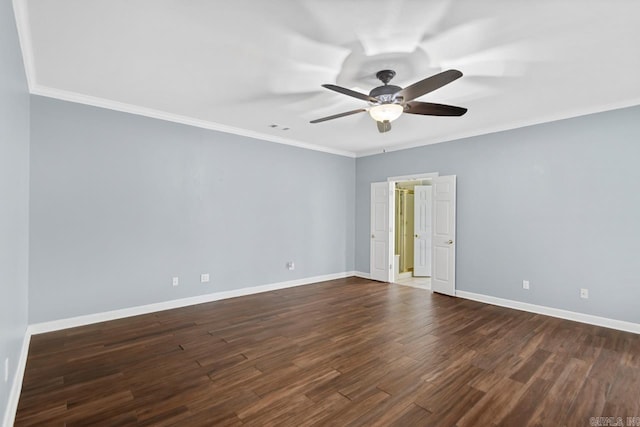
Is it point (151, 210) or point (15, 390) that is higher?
point (151, 210)

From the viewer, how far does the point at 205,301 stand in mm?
4906

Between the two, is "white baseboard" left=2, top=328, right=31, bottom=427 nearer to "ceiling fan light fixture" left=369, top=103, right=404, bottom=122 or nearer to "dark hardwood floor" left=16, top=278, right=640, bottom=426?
"dark hardwood floor" left=16, top=278, right=640, bottom=426

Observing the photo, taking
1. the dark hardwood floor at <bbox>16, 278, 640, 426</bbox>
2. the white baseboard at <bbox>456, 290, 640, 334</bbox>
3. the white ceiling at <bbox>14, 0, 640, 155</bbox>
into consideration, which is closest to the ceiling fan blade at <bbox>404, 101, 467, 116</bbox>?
the white ceiling at <bbox>14, 0, 640, 155</bbox>

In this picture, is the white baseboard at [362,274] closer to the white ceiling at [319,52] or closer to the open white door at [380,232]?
the open white door at [380,232]

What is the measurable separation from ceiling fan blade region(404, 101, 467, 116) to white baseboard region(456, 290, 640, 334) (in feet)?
10.7

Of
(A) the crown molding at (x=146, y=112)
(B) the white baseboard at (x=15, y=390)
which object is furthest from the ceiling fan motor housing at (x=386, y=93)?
(B) the white baseboard at (x=15, y=390)

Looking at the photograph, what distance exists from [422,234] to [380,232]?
4.86ft

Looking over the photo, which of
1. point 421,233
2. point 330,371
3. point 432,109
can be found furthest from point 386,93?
point 421,233

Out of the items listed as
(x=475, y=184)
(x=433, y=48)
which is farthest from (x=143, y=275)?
(x=475, y=184)

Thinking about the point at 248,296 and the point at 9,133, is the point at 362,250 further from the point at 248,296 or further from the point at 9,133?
the point at 9,133

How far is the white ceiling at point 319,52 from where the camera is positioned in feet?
7.11

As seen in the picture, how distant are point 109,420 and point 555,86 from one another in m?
5.04

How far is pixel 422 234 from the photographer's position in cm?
763

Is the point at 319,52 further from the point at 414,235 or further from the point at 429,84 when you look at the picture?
the point at 414,235
